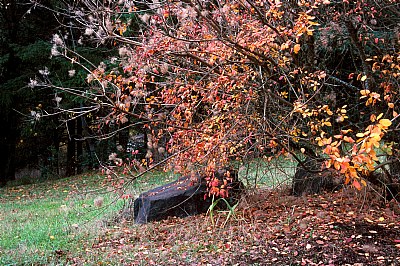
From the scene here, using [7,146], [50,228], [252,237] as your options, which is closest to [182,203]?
[252,237]

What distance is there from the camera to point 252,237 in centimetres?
412

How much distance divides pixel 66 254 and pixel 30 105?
11.2m

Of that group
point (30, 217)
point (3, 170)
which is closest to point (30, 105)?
point (3, 170)

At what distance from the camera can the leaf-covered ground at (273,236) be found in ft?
11.6

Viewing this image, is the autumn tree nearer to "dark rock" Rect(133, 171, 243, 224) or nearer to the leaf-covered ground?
the leaf-covered ground

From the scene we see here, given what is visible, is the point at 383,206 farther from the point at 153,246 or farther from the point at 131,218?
the point at 131,218

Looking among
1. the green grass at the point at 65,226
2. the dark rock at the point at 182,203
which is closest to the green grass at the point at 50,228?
the green grass at the point at 65,226

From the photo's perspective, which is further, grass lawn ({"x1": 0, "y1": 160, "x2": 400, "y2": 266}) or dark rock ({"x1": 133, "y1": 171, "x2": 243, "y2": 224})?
dark rock ({"x1": 133, "y1": 171, "x2": 243, "y2": 224})

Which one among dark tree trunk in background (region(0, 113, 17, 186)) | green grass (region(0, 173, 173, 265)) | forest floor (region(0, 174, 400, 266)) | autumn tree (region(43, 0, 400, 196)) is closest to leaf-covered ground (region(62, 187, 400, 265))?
forest floor (region(0, 174, 400, 266))

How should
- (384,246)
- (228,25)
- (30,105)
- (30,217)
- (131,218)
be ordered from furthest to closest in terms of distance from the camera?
(30,105)
(30,217)
(131,218)
(228,25)
(384,246)

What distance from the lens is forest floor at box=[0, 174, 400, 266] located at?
3570 millimetres

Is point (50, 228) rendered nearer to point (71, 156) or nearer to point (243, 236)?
point (243, 236)

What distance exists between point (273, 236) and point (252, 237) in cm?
21

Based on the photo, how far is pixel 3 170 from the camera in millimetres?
15820
